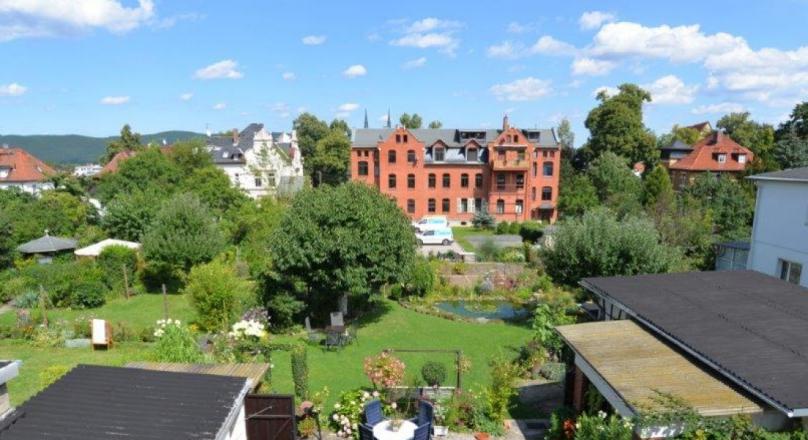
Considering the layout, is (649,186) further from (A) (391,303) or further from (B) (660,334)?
(B) (660,334)

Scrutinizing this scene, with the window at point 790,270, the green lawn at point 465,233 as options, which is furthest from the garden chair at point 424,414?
the green lawn at point 465,233

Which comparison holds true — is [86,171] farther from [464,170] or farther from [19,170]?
[464,170]

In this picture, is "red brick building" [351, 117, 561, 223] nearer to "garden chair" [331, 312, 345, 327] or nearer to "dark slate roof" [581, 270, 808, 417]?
"garden chair" [331, 312, 345, 327]

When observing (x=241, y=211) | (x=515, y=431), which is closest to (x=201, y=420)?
(x=515, y=431)

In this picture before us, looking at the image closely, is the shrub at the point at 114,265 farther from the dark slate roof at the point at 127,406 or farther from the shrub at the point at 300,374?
the dark slate roof at the point at 127,406

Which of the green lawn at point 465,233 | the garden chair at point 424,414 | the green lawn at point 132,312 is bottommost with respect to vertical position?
the green lawn at point 465,233

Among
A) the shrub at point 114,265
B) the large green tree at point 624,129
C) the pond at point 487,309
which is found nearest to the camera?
the pond at point 487,309

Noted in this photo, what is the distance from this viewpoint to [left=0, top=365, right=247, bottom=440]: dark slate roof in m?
5.73

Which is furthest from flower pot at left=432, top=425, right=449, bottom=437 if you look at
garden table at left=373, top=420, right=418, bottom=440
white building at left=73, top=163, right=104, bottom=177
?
white building at left=73, top=163, right=104, bottom=177

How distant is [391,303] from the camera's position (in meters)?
21.2

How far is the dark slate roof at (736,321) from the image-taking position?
766 centimetres

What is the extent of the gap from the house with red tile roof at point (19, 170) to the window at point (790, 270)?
204 feet

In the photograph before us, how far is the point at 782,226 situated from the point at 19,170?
67.5 meters

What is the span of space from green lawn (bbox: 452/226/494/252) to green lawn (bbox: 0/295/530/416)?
14022mm
